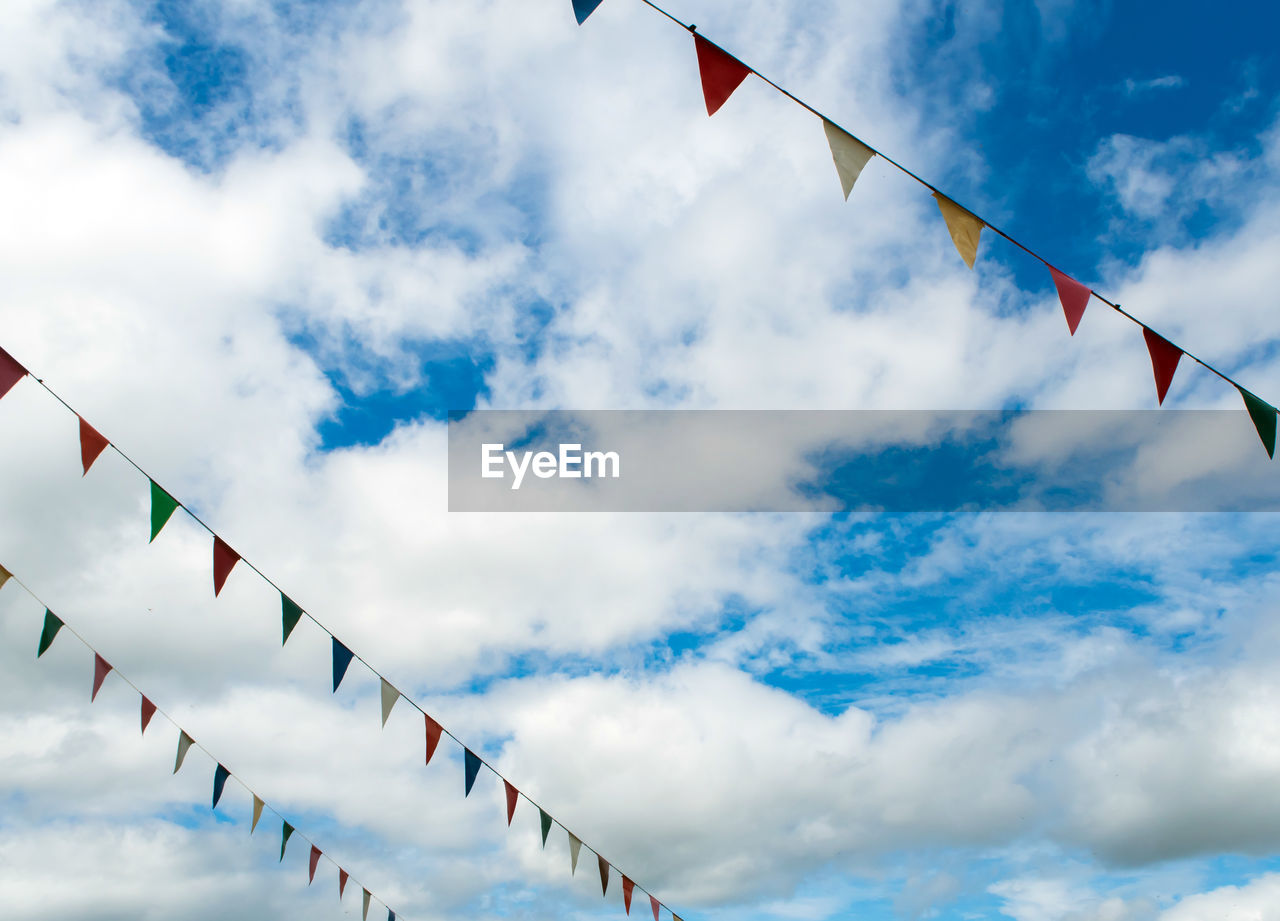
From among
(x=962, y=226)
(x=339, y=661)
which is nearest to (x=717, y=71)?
(x=962, y=226)

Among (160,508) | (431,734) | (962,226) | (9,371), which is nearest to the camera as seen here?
(962,226)

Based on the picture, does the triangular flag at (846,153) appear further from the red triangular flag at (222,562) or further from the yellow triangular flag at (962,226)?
the red triangular flag at (222,562)

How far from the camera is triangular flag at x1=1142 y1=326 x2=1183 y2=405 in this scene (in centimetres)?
745

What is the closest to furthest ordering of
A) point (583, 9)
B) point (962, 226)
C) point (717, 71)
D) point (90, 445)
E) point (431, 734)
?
1. point (583, 9)
2. point (717, 71)
3. point (962, 226)
4. point (90, 445)
5. point (431, 734)

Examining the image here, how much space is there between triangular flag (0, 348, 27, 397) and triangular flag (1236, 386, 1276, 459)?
A: 35.0 feet

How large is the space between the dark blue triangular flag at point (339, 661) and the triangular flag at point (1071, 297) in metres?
9.84

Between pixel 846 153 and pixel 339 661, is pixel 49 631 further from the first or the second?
pixel 846 153

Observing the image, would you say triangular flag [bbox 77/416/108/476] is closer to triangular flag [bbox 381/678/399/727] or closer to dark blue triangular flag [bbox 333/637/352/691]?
dark blue triangular flag [bbox 333/637/352/691]

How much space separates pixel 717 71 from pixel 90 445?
769 centimetres

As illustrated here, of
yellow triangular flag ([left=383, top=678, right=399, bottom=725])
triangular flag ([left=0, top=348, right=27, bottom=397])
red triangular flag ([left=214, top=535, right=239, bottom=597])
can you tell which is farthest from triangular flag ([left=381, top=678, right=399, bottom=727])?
triangular flag ([left=0, top=348, right=27, bottom=397])

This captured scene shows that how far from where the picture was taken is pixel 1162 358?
757cm

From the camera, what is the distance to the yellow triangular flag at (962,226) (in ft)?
22.9

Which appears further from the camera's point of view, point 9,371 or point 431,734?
point 431,734

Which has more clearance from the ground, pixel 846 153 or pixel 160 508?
pixel 846 153
